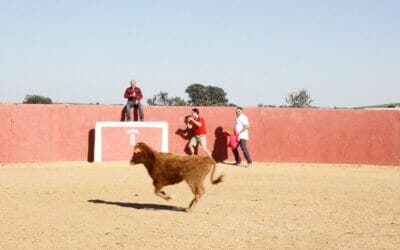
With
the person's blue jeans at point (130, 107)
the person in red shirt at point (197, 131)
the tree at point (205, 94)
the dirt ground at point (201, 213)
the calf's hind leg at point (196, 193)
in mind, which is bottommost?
the dirt ground at point (201, 213)

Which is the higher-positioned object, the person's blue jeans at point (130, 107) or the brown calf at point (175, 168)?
the person's blue jeans at point (130, 107)

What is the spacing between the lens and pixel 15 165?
682 inches

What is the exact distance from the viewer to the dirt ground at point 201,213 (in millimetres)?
7203

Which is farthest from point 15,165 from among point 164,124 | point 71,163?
point 164,124

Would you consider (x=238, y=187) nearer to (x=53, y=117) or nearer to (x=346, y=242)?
(x=346, y=242)

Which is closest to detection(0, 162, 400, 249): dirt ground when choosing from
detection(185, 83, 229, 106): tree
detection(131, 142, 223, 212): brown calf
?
detection(131, 142, 223, 212): brown calf

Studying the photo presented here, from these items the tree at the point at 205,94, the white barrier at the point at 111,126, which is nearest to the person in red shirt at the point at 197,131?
the white barrier at the point at 111,126

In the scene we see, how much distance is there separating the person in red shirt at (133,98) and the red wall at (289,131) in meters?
0.59

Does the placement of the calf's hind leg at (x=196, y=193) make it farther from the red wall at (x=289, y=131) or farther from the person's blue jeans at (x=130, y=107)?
the red wall at (x=289, y=131)

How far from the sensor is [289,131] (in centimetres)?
1975

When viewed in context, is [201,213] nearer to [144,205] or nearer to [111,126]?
[144,205]

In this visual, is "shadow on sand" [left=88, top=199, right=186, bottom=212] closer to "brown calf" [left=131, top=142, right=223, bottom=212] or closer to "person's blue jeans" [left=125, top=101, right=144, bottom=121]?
"brown calf" [left=131, top=142, right=223, bottom=212]

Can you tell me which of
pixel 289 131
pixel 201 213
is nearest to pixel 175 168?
pixel 201 213

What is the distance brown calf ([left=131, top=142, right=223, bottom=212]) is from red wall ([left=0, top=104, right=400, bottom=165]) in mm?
9110
